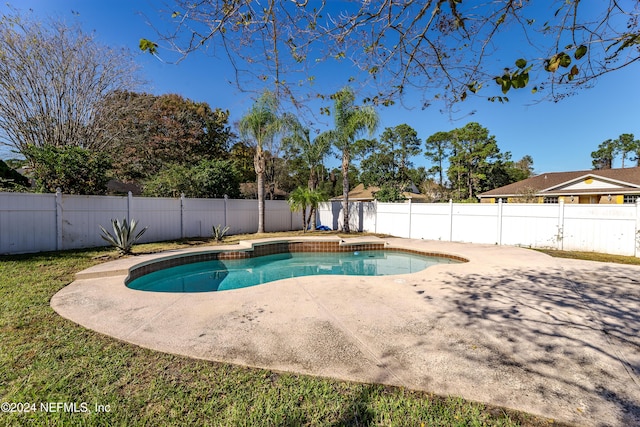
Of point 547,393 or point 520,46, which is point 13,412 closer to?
point 547,393

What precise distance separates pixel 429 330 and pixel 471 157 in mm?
31373

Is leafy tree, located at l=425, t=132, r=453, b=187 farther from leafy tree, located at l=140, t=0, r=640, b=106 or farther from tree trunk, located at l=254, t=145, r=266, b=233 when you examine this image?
leafy tree, located at l=140, t=0, r=640, b=106

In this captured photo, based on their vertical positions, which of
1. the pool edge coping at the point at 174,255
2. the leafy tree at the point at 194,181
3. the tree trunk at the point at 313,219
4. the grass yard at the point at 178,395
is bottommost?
the pool edge coping at the point at 174,255

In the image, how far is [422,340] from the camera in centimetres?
294

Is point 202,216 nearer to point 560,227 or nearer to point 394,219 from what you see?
point 394,219

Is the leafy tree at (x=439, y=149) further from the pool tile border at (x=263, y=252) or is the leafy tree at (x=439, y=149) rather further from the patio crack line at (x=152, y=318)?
the patio crack line at (x=152, y=318)

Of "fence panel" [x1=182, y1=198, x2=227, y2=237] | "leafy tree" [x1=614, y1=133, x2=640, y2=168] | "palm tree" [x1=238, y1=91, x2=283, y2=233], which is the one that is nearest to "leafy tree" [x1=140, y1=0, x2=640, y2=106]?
"palm tree" [x1=238, y1=91, x2=283, y2=233]

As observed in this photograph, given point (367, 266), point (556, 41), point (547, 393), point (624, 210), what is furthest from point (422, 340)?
point (624, 210)

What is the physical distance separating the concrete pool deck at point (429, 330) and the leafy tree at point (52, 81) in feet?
31.6

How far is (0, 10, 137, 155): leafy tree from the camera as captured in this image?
9.94 meters

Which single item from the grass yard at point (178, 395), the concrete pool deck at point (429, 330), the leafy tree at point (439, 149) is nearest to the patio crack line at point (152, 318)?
the concrete pool deck at point (429, 330)

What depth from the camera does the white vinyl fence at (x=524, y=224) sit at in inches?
313

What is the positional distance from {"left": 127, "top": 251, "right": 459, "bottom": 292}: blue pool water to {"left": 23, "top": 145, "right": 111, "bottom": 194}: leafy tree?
179 inches

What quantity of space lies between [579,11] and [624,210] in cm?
834
